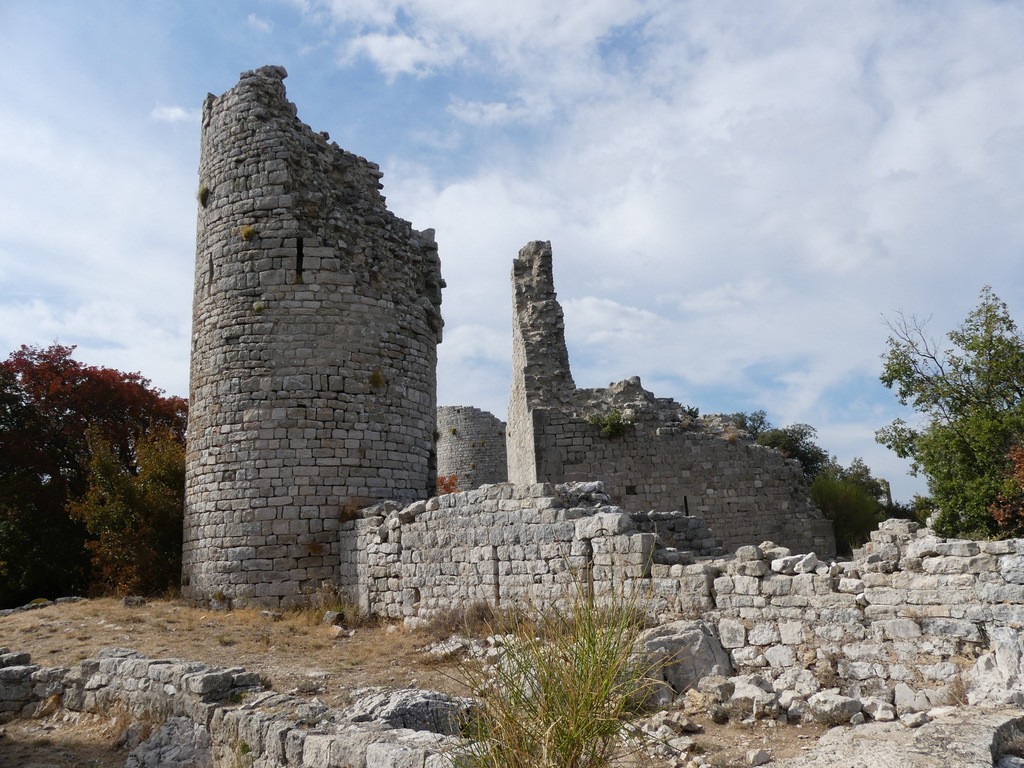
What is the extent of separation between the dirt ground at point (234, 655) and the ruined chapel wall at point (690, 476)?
5.82m

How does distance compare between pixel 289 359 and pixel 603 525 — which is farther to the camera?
pixel 289 359

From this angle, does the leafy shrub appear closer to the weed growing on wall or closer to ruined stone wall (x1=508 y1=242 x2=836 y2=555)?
ruined stone wall (x1=508 y1=242 x2=836 y2=555)

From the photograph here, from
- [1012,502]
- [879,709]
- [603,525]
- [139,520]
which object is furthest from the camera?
[139,520]

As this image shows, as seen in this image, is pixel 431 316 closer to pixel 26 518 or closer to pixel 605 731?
pixel 26 518

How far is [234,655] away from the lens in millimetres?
9148

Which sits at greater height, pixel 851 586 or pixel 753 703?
pixel 851 586

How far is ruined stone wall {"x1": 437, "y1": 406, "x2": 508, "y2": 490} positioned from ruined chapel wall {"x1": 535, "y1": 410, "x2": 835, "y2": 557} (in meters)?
16.6

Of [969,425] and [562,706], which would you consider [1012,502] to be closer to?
[969,425]

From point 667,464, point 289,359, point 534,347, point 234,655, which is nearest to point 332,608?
point 234,655

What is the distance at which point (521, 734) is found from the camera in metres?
Result: 3.48

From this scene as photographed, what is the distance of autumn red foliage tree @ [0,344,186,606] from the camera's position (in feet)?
50.0

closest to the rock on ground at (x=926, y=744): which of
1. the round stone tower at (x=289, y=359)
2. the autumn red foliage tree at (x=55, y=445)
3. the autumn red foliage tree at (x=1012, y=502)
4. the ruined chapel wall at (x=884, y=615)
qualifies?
the ruined chapel wall at (x=884, y=615)

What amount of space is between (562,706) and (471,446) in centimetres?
2874

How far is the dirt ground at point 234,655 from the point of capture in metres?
5.61
